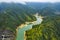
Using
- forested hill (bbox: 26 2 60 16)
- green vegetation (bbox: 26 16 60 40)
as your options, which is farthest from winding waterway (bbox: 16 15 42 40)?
forested hill (bbox: 26 2 60 16)

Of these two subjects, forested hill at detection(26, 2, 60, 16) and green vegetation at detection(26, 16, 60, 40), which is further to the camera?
forested hill at detection(26, 2, 60, 16)

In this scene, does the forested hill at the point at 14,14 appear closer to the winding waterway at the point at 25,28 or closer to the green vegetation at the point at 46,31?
the winding waterway at the point at 25,28

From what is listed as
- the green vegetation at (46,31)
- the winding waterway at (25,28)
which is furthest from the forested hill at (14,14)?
the green vegetation at (46,31)

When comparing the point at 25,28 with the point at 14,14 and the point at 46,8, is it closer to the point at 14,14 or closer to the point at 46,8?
the point at 14,14

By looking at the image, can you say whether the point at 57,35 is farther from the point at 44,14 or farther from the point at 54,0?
the point at 54,0

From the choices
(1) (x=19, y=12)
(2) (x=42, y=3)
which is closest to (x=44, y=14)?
(2) (x=42, y=3)

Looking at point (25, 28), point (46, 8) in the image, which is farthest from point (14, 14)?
point (46, 8)

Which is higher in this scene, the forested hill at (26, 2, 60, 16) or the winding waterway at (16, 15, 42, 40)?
the forested hill at (26, 2, 60, 16)

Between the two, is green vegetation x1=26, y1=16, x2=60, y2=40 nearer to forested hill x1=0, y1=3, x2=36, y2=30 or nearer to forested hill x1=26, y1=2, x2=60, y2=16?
forested hill x1=26, y1=2, x2=60, y2=16
